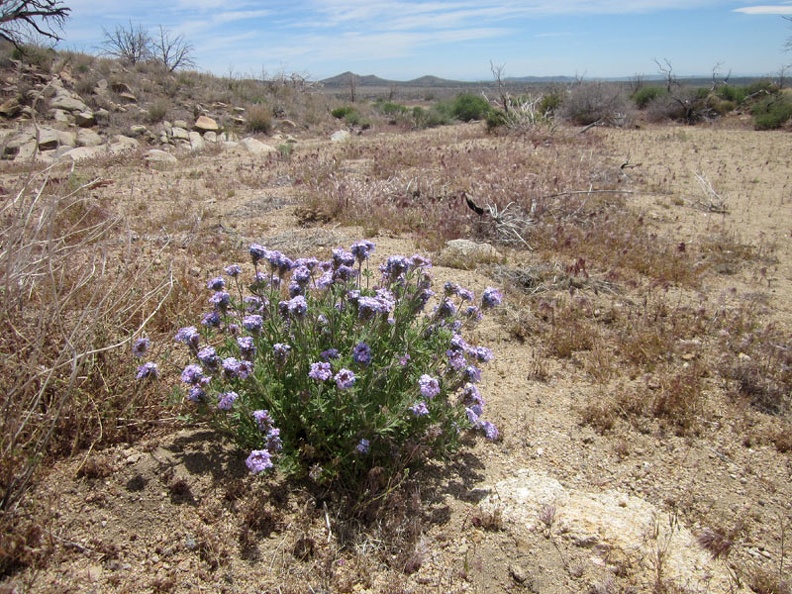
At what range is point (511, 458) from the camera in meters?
3.25

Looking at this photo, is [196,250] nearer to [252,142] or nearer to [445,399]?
[445,399]

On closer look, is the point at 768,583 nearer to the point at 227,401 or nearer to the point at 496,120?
the point at 227,401

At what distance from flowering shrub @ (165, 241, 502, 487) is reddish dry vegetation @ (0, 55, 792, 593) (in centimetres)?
23

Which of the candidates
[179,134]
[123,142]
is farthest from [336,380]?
[179,134]

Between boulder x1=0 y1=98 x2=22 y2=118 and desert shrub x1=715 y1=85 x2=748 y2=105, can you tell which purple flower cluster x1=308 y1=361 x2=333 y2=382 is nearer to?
boulder x1=0 y1=98 x2=22 y2=118

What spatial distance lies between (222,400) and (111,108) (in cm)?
2043

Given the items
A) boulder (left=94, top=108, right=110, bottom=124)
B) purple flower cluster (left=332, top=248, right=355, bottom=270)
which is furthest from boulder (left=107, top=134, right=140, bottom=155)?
purple flower cluster (left=332, top=248, right=355, bottom=270)

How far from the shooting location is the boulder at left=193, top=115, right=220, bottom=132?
19.0m

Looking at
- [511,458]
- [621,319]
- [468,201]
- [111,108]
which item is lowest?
[511,458]

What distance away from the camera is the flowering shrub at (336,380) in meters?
2.58

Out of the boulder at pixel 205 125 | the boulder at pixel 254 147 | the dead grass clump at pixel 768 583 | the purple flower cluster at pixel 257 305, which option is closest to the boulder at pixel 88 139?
the boulder at pixel 205 125

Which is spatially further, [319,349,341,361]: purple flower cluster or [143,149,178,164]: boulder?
[143,149,178,164]: boulder

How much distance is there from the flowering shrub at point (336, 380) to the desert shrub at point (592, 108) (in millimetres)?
18773

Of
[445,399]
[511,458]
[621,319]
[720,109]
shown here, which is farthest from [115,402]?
[720,109]
